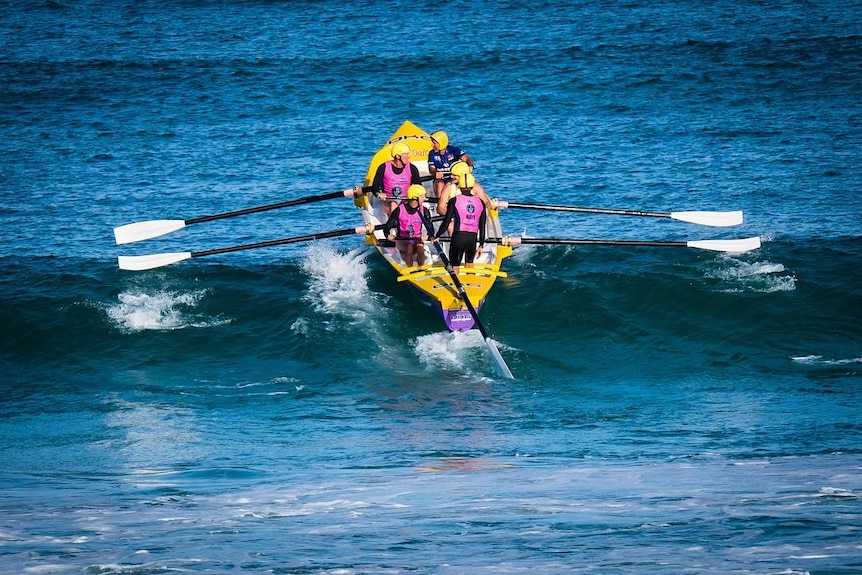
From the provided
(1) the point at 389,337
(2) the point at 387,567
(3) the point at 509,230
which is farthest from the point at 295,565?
(3) the point at 509,230

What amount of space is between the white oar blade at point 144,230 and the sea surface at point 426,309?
1.20m

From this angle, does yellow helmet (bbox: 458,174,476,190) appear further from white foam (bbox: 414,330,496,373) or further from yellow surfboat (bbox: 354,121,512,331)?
white foam (bbox: 414,330,496,373)

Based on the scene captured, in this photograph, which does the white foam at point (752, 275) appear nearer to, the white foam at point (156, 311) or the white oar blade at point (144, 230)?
the white foam at point (156, 311)

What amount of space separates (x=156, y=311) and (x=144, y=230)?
149 centimetres

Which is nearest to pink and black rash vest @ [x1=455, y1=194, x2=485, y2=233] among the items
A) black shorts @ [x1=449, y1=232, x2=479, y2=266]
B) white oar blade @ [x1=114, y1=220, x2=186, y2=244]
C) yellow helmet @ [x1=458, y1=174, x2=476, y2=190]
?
black shorts @ [x1=449, y1=232, x2=479, y2=266]

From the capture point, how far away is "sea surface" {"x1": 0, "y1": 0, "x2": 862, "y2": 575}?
10320 mm

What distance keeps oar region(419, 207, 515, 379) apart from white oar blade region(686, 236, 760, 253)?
4068mm

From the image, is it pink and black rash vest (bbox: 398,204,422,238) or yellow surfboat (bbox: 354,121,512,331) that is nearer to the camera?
yellow surfboat (bbox: 354,121,512,331)

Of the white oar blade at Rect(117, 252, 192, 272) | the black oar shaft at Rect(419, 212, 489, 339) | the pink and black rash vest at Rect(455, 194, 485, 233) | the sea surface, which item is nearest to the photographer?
the sea surface

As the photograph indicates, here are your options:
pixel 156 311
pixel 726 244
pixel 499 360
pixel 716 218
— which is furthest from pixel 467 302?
pixel 156 311

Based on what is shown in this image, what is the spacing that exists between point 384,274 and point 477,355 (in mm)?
4397

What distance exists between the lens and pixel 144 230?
68.1ft

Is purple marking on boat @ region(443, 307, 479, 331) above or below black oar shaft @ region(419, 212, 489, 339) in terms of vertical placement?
below

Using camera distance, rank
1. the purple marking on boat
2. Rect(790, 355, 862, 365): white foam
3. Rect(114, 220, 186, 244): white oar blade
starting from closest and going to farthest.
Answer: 1. the purple marking on boat
2. Rect(790, 355, 862, 365): white foam
3. Rect(114, 220, 186, 244): white oar blade
